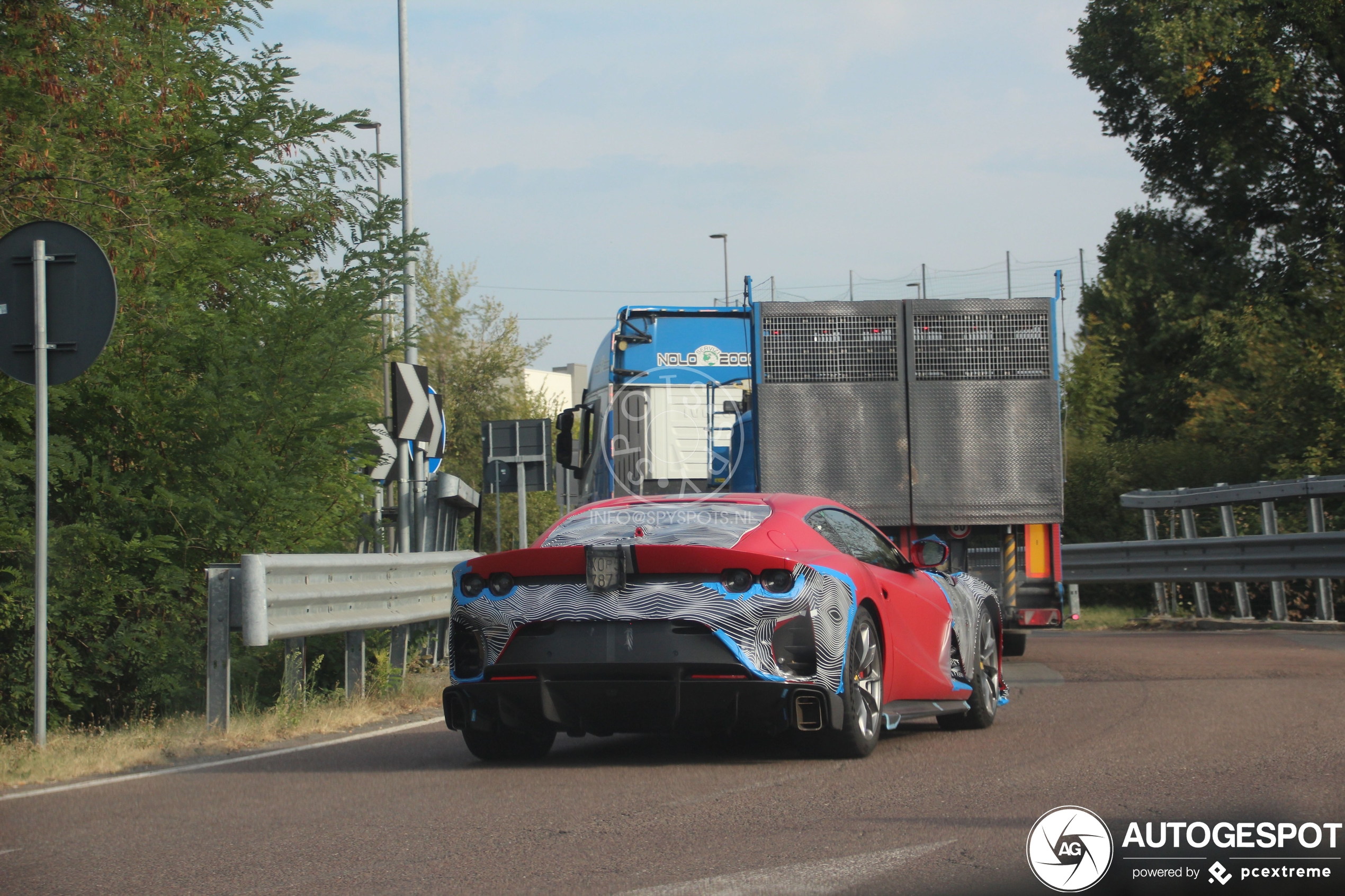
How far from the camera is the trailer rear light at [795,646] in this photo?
7.37 metres

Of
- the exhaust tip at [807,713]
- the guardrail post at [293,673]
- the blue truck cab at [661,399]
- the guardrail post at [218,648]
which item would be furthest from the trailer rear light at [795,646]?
the blue truck cab at [661,399]

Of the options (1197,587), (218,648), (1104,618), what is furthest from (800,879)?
(1104,618)

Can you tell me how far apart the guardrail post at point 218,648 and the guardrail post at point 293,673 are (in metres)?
0.80

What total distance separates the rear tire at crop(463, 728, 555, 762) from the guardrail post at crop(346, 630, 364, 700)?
3.19 meters

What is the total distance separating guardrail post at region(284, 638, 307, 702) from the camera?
1040cm

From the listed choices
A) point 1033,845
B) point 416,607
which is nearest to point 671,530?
point 1033,845

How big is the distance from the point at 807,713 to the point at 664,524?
3.99 ft

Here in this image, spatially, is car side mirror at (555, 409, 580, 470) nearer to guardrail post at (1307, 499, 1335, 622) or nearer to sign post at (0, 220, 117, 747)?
guardrail post at (1307, 499, 1335, 622)

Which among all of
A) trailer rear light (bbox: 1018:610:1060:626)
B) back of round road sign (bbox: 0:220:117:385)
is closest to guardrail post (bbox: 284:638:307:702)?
back of round road sign (bbox: 0:220:117:385)

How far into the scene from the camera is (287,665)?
1052 cm

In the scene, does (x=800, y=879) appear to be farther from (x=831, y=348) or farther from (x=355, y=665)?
(x=831, y=348)

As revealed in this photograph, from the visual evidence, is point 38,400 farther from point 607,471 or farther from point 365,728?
point 607,471

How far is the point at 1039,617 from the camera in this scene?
563 inches

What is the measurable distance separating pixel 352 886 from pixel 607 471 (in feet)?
42.9
